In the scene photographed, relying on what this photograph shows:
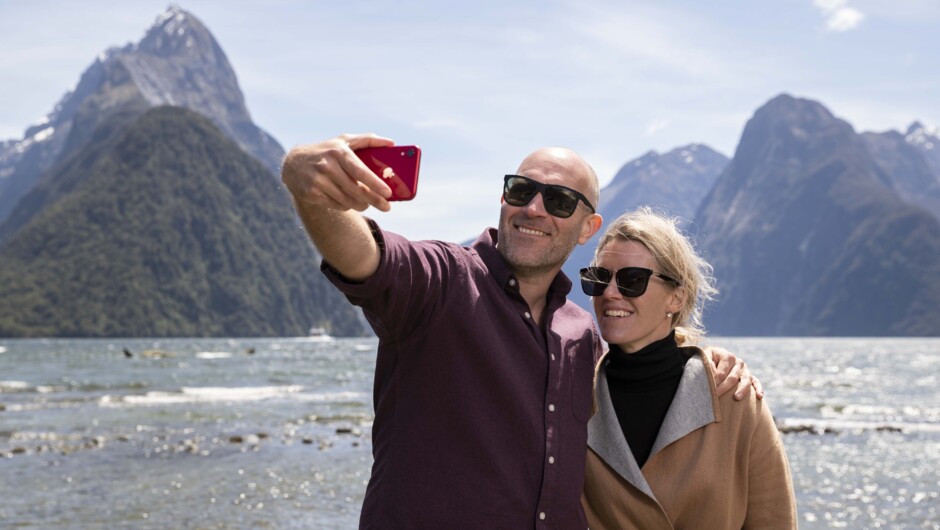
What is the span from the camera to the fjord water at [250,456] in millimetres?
15289

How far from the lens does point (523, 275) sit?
147 inches

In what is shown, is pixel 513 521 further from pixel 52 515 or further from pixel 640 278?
pixel 52 515

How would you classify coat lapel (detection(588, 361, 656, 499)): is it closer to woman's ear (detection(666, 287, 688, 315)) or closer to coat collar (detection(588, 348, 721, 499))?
coat collar (detection(588, 348, 721, 499))

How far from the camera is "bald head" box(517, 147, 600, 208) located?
3.83 metres

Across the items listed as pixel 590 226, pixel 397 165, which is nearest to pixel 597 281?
pixel 590 226

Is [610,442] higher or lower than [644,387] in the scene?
lower

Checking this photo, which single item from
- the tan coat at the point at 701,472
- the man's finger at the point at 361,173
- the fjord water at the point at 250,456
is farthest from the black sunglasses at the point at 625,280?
the fjord water at the point at 250,456

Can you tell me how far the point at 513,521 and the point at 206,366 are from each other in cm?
7083

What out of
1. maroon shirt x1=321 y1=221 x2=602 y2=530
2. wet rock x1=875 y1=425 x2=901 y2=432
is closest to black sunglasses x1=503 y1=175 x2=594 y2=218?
maroon shirt x1=321 y1=221 x2=602 y2=530

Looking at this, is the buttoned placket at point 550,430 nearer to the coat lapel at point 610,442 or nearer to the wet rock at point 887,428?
the coat lapel at point 610,442

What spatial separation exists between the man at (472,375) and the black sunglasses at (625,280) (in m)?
0.48

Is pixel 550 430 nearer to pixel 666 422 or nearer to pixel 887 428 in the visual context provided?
pixel 666 422

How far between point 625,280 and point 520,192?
74cm

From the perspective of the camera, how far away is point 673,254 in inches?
165
